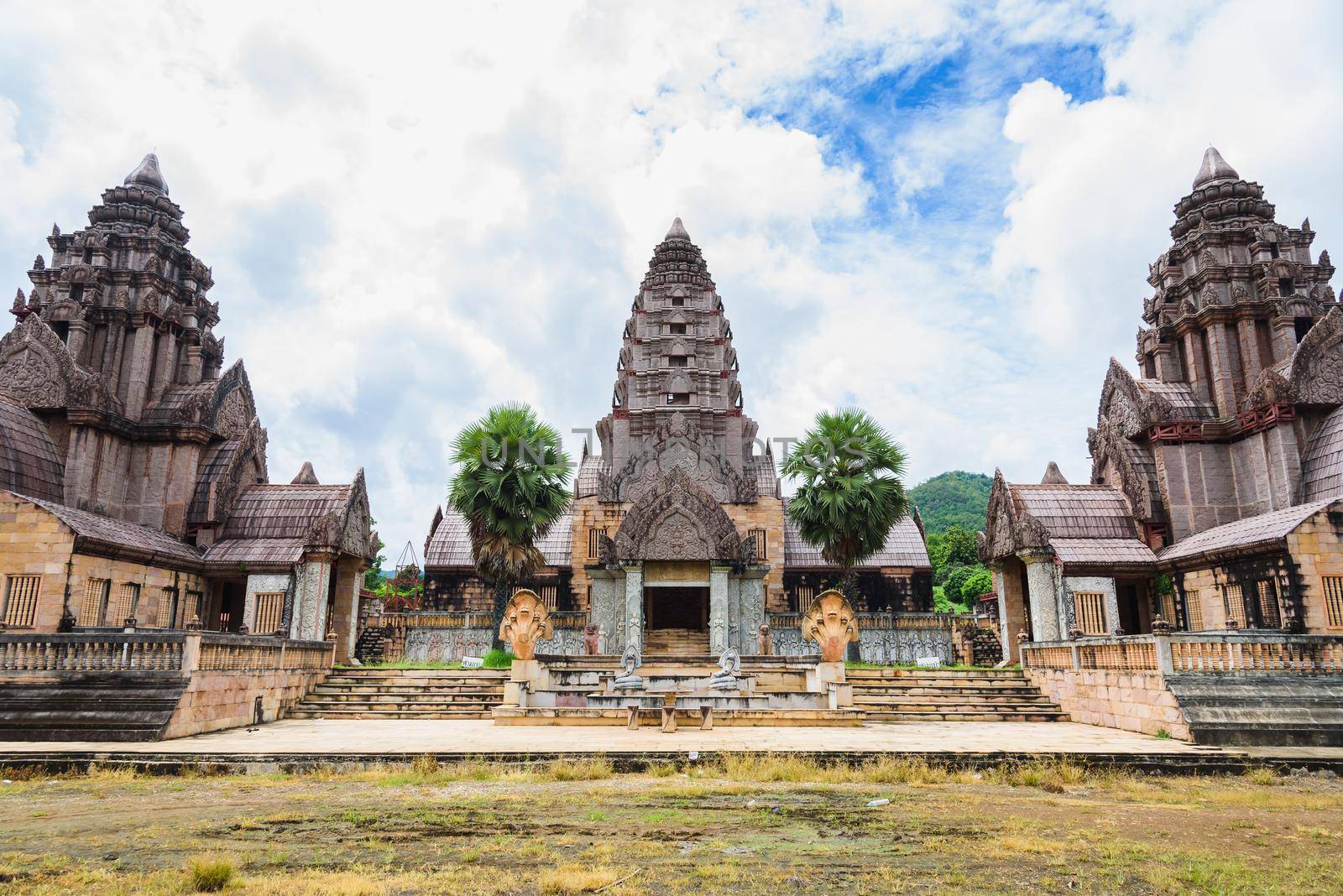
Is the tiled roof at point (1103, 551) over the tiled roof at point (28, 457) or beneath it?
beneath

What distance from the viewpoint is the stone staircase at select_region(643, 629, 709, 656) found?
87.9 feet

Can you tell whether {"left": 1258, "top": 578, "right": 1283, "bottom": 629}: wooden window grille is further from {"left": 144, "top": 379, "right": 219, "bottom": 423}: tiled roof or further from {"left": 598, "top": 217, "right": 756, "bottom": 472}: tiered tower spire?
{"left": 144, "top": 379, "right": 219, "bottom": 423}: tiled roof

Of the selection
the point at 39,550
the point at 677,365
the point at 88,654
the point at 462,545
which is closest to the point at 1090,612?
the point at 677,365

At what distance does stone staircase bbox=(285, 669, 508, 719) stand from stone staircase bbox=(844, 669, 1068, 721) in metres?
8.56

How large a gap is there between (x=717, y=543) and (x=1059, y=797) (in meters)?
15.8

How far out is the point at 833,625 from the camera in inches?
712

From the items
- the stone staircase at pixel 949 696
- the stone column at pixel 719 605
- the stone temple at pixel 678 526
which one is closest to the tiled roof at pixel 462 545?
the stone temple at pixel 678 526

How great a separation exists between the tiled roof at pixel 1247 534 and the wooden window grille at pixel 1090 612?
2049 mm

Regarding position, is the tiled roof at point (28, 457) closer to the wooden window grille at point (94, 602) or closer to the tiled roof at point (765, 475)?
the wooden window grille at point (94, 602)

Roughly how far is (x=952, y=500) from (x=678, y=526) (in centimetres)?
8023

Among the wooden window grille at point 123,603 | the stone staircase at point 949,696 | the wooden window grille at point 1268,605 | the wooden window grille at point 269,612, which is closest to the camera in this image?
the stone staircase at point 949,696

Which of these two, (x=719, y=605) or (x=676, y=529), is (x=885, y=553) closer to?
(x=719, y=605)

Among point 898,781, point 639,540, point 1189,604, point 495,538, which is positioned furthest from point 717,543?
point 898,781

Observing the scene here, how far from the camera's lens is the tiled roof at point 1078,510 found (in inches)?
972
